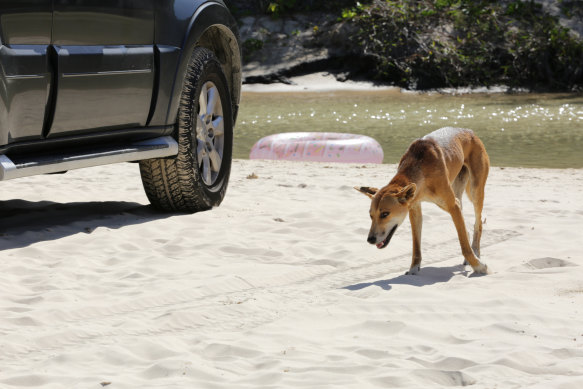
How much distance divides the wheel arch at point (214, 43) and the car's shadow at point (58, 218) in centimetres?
80

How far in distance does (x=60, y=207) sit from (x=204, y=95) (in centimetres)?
137

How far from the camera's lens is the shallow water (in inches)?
466

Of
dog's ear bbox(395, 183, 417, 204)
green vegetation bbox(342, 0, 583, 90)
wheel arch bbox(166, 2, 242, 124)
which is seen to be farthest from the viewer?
green vegetation bbox(342, 0, 583, 90)

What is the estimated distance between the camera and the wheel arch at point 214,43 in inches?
231

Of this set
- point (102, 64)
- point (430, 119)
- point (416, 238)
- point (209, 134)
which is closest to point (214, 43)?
point (209, 134)

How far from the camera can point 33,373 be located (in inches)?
122

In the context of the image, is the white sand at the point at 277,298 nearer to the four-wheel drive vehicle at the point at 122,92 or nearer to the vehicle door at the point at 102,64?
the four-wheel drive vehicle at the point at 122,92

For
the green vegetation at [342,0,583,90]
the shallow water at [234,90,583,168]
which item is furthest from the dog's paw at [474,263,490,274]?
the green vegetation at [342,0,583,90]

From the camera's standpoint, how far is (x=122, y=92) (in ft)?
17.6

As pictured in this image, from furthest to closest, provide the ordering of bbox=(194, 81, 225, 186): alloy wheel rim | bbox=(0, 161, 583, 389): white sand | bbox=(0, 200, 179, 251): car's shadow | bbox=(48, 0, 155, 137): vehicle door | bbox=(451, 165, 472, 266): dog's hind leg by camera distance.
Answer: bbox=(194, 81, 225, 186): alloy wheel rim
bbox=(0, 200, 179, 251): car's shadow
bbox=(451, 165, 472, 266): dog's hind leg
bbox=(48, 0, 155, 137): vehicle door
bbox=(0, 161, 583, 389): white sand

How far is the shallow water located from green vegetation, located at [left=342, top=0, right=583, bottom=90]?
110 centimetres

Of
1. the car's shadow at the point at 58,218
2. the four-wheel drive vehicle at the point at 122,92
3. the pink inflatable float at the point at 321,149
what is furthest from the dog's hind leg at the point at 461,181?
the pink inflatable float at the point at 321,149

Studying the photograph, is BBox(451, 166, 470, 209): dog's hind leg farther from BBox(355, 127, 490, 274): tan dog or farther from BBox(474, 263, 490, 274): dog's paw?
BBox(474, 263, 490, 274): dog's paw

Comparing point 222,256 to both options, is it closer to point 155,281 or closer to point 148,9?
point 155,281
